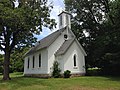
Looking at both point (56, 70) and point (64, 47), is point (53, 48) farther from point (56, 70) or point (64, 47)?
point (56, 70)

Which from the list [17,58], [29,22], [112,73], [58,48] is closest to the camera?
[29,22]

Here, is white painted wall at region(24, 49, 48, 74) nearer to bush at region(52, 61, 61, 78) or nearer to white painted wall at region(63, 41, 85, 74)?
bush at region(52, 61, 61, 78)

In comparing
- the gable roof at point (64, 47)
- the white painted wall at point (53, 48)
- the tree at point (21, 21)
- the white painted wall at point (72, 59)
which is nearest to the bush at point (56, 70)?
the white painted wall at point (53, 48)

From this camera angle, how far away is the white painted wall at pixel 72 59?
93.6ft

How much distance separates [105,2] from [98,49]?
9.95 metres

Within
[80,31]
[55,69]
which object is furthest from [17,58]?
[55,69]

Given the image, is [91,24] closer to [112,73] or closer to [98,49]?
[98,49]

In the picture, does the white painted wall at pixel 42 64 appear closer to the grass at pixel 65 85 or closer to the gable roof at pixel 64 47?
the gable roof at pixel 64 47

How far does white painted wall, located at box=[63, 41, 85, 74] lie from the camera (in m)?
28.5

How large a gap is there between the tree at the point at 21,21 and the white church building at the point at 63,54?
342cm

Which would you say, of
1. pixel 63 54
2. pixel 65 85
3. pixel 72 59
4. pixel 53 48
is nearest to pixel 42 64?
pixel 53 48

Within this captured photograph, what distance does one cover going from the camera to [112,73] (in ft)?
111

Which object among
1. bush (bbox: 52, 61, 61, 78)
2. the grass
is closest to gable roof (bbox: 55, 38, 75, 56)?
bush (bbox: 52, 61, 61, 78)

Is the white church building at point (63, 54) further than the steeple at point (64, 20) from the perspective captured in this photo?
No
